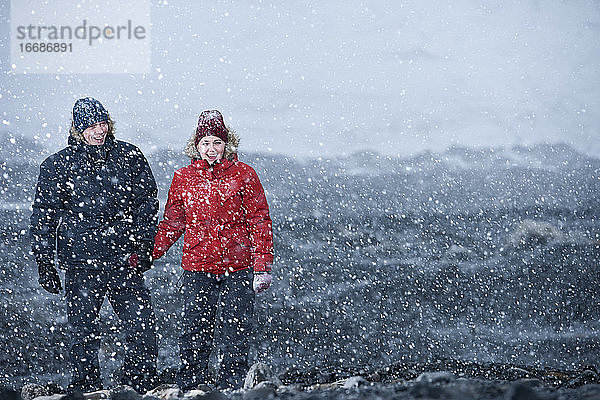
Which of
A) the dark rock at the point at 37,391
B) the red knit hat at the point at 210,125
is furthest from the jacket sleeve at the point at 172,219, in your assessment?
the dark rock at the point at 37,391

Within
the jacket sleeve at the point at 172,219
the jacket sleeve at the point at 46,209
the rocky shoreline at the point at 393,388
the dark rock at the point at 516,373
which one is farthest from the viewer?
the dark rock at the point at 516,373

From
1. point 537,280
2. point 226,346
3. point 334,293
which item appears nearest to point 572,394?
point 226,346

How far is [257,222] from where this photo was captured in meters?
2.47

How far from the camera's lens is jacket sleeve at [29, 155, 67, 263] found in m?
2.38

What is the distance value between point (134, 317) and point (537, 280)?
607 cm

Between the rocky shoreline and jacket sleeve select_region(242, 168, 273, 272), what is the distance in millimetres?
545

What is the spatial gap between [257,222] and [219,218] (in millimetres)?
176

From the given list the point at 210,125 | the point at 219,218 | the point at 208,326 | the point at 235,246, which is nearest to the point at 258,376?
the point at 208,326

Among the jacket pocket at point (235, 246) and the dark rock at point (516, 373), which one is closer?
the jacket pocket at point (235, 246)

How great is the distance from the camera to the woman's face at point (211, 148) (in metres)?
2.46

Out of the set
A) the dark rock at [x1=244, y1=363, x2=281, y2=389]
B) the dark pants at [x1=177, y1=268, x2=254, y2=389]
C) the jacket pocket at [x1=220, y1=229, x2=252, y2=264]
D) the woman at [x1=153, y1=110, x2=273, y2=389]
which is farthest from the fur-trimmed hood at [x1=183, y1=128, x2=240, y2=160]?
the dark rock at [x1=244, y1=363, x2=281, y2=389]

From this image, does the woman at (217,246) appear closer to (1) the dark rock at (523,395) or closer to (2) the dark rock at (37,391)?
(2) the dark rock at (37,391)

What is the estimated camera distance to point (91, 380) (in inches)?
96.3

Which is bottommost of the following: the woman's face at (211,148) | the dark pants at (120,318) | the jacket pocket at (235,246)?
the dark pants at (120,318)
